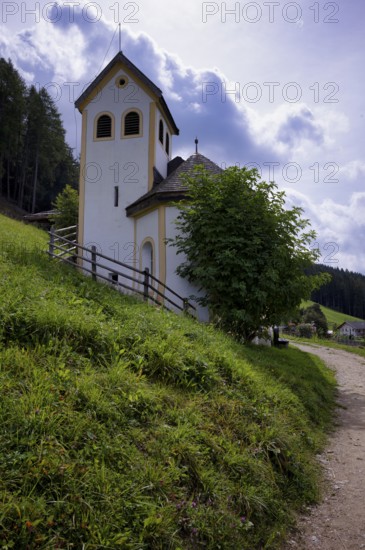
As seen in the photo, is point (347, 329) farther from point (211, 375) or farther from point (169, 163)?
point (211, 375)

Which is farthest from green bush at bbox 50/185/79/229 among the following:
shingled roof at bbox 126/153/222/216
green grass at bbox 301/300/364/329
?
green grass at bbox 301/300/364/329

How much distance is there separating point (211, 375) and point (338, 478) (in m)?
2.10

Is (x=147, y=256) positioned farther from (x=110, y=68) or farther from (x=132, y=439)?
(x=132, y=439)

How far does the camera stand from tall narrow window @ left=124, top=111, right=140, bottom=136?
64.1ft

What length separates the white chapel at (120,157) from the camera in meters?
19.0

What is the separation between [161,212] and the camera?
52.7 feet

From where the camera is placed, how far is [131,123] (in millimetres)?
19703

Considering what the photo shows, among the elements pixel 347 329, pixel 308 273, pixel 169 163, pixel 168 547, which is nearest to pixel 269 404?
pixel 168 547

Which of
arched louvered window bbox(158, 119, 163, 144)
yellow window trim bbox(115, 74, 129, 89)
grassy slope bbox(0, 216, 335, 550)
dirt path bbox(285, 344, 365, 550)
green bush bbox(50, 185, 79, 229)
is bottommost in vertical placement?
dirt path bbox(285, 344, 365, 550)

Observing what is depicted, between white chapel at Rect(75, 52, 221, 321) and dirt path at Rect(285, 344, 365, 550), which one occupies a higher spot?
white chapel at Rect(75, 52, 221, 321)

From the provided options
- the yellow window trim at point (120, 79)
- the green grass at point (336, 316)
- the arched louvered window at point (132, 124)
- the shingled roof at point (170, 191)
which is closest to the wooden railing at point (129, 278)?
the shingled roof at point (170, 191)

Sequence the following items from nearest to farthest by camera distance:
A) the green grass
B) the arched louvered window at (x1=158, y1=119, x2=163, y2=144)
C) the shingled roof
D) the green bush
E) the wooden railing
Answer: the wooden railing < the shingled roof < the arched louvered window at (x1=158, y1=119, x2=163, y2=144) < the green bush < the green grass

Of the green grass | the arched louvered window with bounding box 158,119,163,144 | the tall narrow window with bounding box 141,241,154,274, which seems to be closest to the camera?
the tall narrow window with bounding box 141,241,154,274

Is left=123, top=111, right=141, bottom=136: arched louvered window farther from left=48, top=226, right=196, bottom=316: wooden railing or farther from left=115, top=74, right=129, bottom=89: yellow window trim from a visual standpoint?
left=48, top=226, right=196, bottom=316: wooden railing
